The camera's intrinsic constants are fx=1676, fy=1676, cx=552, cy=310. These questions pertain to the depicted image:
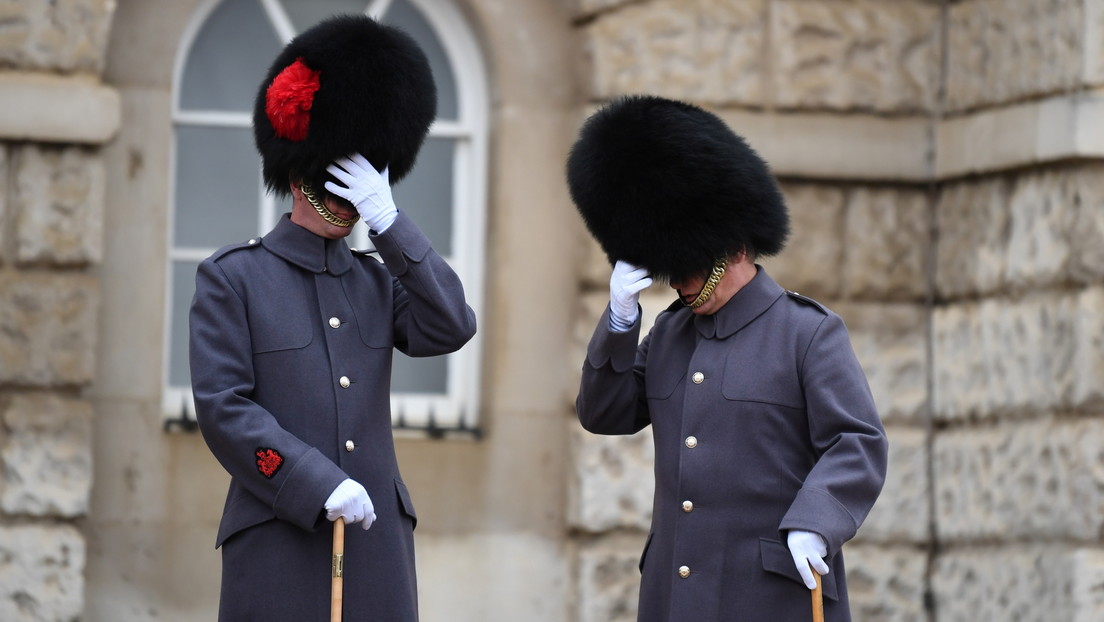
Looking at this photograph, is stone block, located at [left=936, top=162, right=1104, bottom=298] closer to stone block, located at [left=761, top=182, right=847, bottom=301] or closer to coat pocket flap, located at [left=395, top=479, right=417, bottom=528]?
stone block, located at [left=761, top=182, right=847, bottom=301]

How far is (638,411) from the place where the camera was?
388cm

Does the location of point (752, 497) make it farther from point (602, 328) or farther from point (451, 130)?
point (451, 130)

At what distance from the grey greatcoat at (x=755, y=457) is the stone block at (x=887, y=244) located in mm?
2055

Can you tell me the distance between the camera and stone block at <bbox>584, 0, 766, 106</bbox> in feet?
18.3

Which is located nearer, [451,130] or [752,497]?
[752,497]

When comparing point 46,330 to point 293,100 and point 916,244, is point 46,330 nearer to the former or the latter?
point 293,100

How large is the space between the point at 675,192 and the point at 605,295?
2.01m

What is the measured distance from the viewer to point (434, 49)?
5766 millimetres

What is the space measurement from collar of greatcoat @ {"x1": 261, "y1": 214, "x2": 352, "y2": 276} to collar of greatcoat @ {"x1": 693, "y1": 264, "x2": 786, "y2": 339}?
0.83 meters

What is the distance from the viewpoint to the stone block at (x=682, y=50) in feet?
18.3

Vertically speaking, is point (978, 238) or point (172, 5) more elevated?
point (172, 5)

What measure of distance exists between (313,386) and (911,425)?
9.04 feet

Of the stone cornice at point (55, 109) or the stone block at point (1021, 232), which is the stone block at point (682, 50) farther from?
the stone cornice at point (55, 109)

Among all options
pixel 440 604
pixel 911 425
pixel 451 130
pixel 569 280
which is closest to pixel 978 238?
pixel 911 425
